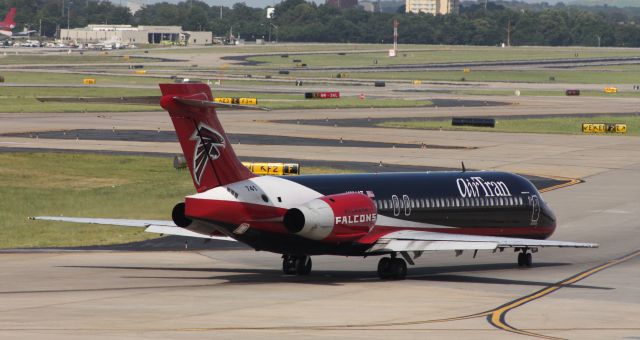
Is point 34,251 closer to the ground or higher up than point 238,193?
closer to the ground

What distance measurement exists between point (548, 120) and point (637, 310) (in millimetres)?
86489

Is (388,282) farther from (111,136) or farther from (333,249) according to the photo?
(111,136)

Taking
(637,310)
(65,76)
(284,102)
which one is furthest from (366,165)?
(65,76)

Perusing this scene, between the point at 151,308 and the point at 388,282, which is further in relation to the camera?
the point at 388,282

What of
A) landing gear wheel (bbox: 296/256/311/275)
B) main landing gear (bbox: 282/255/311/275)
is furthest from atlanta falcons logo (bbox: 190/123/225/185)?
landing gear wheel (bbox: 296/256/311/275)

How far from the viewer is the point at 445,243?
39312 mm

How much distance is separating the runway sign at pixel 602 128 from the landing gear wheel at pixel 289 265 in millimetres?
72513

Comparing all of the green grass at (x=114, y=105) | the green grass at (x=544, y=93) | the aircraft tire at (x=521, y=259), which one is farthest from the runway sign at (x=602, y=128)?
the aircraft tire at (x=521, y=259)

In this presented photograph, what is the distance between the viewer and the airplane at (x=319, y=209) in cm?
3728

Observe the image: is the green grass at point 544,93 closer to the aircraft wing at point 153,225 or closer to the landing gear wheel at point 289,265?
the landing gear wheel at point 289,265

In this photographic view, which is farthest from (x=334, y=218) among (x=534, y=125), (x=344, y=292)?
(x=534, y=125)

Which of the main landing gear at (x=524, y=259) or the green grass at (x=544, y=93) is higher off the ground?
the main landing gear at (x=524, y=259)

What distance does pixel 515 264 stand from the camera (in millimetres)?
46781

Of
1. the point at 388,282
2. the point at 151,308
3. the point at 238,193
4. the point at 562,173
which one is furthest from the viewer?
the point at 562,173
